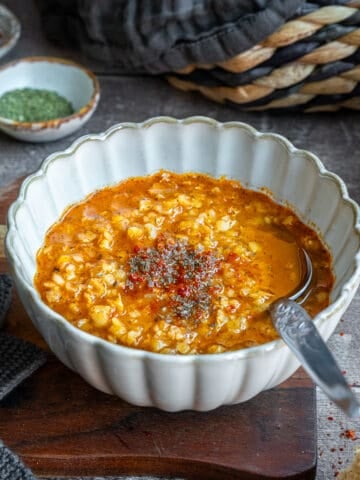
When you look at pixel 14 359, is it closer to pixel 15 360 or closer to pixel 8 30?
pixel 15 360

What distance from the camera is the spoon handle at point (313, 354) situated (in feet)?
4.78

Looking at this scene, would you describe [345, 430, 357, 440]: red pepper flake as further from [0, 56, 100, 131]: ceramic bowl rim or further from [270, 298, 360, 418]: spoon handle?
[0, 56, 100, 131]: ceramic bowl rim

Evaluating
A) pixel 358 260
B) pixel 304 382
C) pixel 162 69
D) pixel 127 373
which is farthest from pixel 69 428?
pixel 162 69

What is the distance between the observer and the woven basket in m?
2.59

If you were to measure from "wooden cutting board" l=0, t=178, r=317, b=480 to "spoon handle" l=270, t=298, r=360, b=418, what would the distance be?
298mm

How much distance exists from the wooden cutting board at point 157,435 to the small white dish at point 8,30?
1.84 m

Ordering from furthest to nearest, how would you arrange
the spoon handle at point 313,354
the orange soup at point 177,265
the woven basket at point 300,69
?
the woven basket at point 300,69 < the orange soup at point 177,265 < the spoon handle at point 313,354

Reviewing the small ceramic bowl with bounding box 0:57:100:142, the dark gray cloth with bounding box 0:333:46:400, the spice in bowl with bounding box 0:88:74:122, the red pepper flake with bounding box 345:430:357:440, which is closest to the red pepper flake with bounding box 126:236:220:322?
the dark gray cloth with bounding box 0:333:46:400

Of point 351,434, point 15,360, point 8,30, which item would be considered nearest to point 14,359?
point 15,360

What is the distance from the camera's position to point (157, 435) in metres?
1.80

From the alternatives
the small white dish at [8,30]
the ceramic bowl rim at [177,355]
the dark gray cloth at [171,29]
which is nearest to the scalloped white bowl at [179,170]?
the ceramic bowl rim at [177,355]

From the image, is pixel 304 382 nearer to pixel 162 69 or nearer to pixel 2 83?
pixel 162 69

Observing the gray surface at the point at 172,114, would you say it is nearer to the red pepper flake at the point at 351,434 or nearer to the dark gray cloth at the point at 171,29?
the dark gray cloth at the point at 171,29

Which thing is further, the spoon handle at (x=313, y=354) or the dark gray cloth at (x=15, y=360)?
the dark gray cloth at (x=15, y=360)
